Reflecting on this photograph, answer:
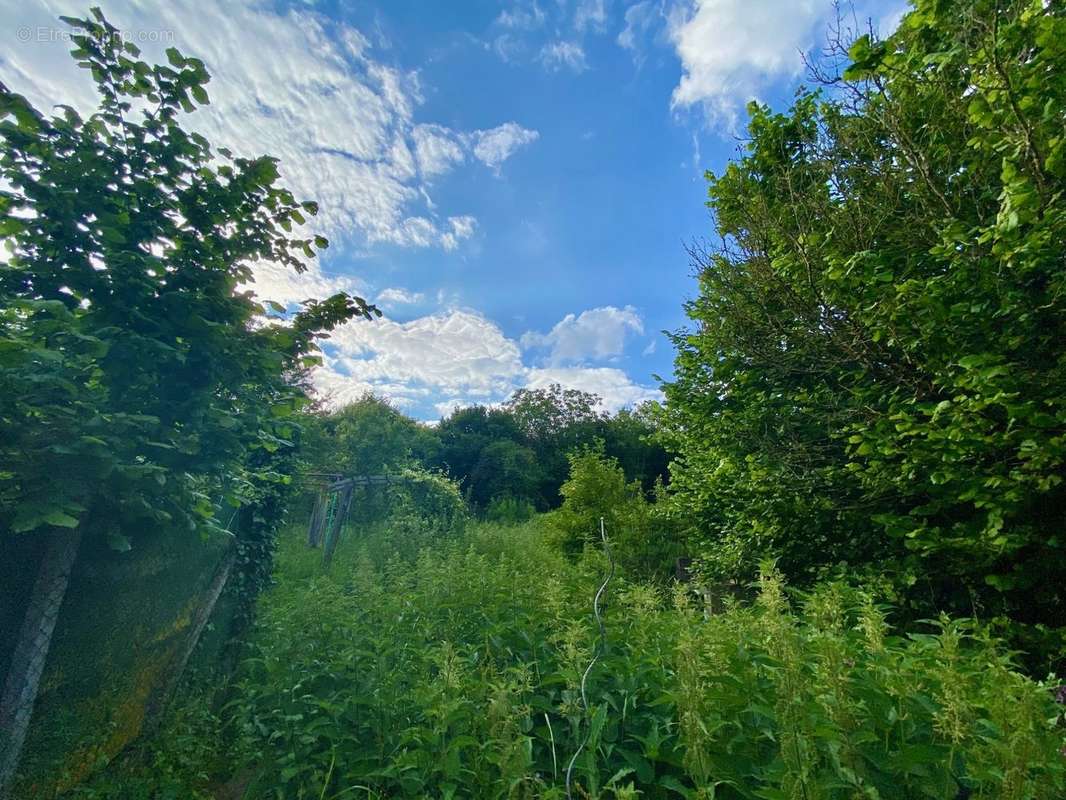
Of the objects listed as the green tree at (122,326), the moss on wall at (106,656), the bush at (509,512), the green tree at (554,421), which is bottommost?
the moss on wall at (106,656)

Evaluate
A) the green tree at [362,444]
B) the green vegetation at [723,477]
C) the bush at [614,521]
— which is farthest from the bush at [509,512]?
the green vegetation at [723,477]

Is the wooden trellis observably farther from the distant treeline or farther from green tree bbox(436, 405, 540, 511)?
green tree bbox(436, 405, 540, 511)

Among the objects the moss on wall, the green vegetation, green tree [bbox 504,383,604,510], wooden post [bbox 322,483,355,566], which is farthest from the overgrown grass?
green tree [bbox 504,383,604,510]

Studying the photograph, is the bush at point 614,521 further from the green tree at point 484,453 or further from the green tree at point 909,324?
the green tree at point 484,453

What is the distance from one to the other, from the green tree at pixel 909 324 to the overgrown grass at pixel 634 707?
1166 mm

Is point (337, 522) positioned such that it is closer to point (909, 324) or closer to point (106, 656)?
point (106, 656)

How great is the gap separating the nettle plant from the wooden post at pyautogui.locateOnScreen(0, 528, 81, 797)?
167 mm

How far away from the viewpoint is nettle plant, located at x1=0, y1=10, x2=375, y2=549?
205 cm

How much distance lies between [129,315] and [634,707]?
2.85m

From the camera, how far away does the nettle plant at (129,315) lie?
2.05m

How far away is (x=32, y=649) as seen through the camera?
7.75 feet

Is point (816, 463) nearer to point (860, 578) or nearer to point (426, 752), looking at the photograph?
point (860, 578)

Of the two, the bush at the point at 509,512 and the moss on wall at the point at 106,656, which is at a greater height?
the bush at the point at 509,512

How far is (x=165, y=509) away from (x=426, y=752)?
6.24ft
